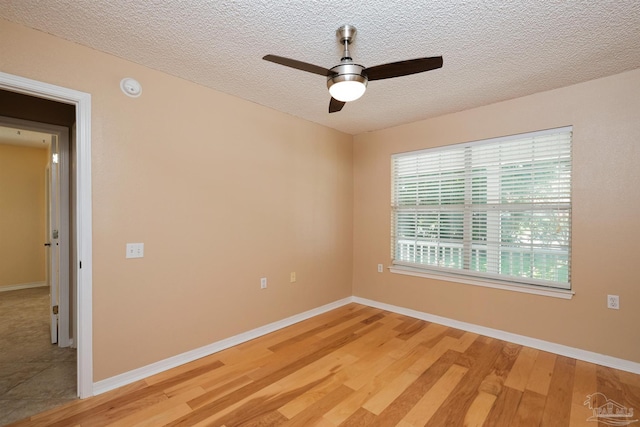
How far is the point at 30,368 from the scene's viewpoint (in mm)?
2416

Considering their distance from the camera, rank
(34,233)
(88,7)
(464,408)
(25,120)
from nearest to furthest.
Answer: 1. (88,7)
2. (464,408)
3. (25,120)
4. (34,233)

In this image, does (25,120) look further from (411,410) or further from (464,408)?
(464,408)

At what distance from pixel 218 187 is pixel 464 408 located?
8.93 feet

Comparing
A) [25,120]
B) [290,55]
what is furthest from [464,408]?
[25,120]

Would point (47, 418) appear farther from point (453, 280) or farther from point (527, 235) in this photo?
point (527, 235)

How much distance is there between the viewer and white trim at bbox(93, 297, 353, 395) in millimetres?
2176

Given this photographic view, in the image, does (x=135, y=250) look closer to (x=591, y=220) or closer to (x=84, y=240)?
(x=84, y=240)

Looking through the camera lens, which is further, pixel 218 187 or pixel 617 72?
pixel 218 187

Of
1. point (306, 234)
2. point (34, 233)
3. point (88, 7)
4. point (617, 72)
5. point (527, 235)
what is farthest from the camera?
point (34, 233)

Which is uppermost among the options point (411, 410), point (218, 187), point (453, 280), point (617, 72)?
point (617, 72)

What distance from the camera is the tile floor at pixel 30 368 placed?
6.47ft

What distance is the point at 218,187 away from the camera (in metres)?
2.83

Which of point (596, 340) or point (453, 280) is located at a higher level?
point (453, 280)

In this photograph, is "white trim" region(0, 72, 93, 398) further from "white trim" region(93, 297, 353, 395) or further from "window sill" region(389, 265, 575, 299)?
"window sill" region(389, 265, 575, 299)
